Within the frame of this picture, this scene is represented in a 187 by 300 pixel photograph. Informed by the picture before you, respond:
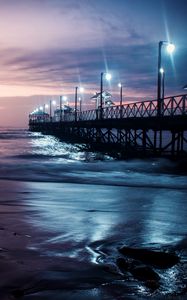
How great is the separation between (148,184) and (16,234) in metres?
10.2

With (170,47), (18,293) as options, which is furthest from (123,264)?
(170,47)

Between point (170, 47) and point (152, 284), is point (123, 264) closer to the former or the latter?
point (152, 284)

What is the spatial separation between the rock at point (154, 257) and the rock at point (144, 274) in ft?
0.97

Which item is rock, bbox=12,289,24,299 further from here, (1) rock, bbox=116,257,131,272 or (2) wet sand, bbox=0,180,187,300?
(1) rock, bbox=116,257,131,272

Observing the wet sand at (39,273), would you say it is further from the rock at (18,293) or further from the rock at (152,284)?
the rock at (152,284)

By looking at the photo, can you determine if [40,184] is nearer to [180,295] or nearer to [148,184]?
[148,184]

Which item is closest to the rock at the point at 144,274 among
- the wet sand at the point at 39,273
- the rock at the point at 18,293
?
the wet sand at the point at 39,273

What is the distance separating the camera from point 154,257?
658 cm

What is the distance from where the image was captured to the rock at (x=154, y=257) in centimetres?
637

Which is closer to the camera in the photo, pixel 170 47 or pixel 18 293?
pixel 18 293

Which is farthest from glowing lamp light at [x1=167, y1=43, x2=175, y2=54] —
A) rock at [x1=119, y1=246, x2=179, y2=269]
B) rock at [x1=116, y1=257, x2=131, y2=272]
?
rock at [x1=116, y1=257, x2=131, y2=272]

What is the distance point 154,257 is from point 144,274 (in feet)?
2.51

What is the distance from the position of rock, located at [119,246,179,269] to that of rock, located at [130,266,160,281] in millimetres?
295

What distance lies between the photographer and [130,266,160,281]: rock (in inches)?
225
